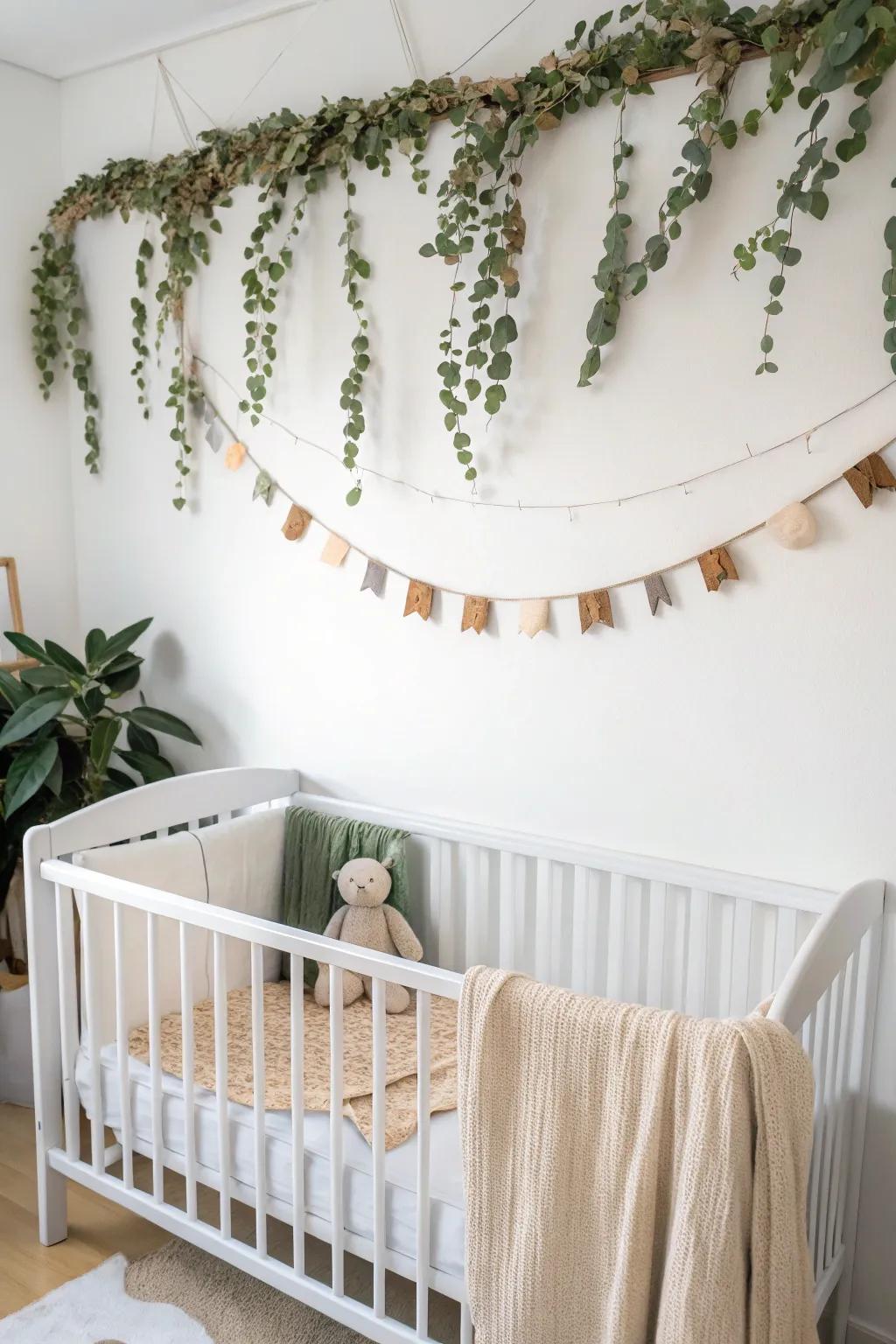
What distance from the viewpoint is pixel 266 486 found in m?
2.47

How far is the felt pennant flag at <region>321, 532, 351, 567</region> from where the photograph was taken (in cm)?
237

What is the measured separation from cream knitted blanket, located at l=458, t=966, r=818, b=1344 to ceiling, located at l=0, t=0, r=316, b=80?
208 centimetres

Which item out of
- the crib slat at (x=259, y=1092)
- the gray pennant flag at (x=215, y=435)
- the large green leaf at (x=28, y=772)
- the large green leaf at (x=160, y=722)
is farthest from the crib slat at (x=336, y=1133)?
the gray pennant flag at (x=215, y=435)

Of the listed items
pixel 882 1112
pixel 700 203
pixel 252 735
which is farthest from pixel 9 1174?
pixel 700 203

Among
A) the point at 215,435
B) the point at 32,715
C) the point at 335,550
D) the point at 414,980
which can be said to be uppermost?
the point at 215,435

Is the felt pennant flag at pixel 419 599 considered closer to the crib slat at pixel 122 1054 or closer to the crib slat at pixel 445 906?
the crib slat at pixel 445 906

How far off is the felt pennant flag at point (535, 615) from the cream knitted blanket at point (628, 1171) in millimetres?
806

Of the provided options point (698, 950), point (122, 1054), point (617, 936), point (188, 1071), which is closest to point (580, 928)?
point (617, 936)

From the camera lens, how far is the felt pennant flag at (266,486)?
97.3 inches

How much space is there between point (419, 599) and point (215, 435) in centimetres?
69

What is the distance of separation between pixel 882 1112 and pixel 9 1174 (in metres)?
1.76

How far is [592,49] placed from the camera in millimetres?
1859

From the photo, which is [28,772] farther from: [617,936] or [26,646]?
[617,936]

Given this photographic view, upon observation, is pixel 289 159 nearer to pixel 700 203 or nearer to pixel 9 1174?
pixel 700 203
